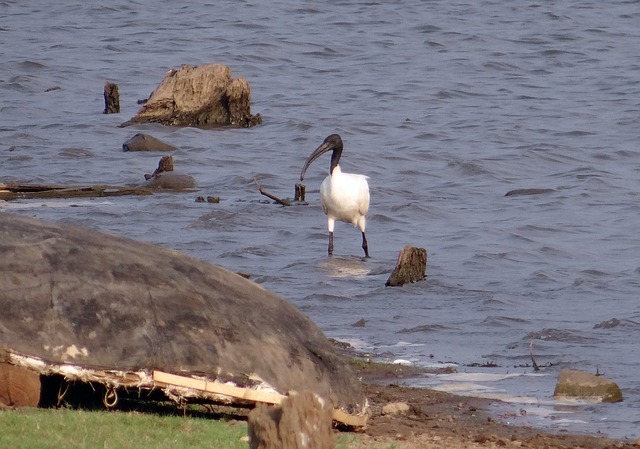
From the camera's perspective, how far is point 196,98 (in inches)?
1026

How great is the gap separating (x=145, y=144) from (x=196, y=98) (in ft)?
9.56

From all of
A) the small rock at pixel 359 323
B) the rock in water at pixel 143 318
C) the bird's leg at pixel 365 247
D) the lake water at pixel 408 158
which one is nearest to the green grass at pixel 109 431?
the rock in water at pixel 143 318

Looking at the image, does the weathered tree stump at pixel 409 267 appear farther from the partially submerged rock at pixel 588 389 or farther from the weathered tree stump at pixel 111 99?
the weathered tree stump at pixel 111 99

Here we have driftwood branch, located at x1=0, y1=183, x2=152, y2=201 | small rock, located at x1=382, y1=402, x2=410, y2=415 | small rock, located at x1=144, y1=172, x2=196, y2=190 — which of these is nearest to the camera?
small rock, located at x1=382, y1=402, x2=410, y2=415

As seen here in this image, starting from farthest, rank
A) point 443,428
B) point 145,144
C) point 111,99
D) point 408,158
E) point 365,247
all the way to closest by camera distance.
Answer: point 111,99
point 408,158
point 145,144
point 365,247
point 443,428

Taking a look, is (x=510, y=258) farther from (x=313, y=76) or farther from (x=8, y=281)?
(x=313, y=76)

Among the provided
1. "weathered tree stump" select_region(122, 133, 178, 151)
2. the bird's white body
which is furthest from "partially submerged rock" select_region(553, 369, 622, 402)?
"weathered tree stump" select_region(122, 133, 178, 151)

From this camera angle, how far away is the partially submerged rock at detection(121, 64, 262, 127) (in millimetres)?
25391

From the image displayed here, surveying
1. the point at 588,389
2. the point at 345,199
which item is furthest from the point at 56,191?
the point at 588,389

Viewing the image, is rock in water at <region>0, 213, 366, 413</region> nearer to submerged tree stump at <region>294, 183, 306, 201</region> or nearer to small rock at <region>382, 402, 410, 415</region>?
small rock at <region>382, 402, 410, 415</region>

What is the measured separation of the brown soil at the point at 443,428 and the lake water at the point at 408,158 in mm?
353

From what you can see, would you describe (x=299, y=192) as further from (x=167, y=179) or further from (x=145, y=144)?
(x=145, y=144)

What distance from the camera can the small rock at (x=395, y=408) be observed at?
835cm

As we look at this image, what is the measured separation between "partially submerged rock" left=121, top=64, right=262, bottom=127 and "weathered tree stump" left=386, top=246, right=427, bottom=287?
11796 mm
